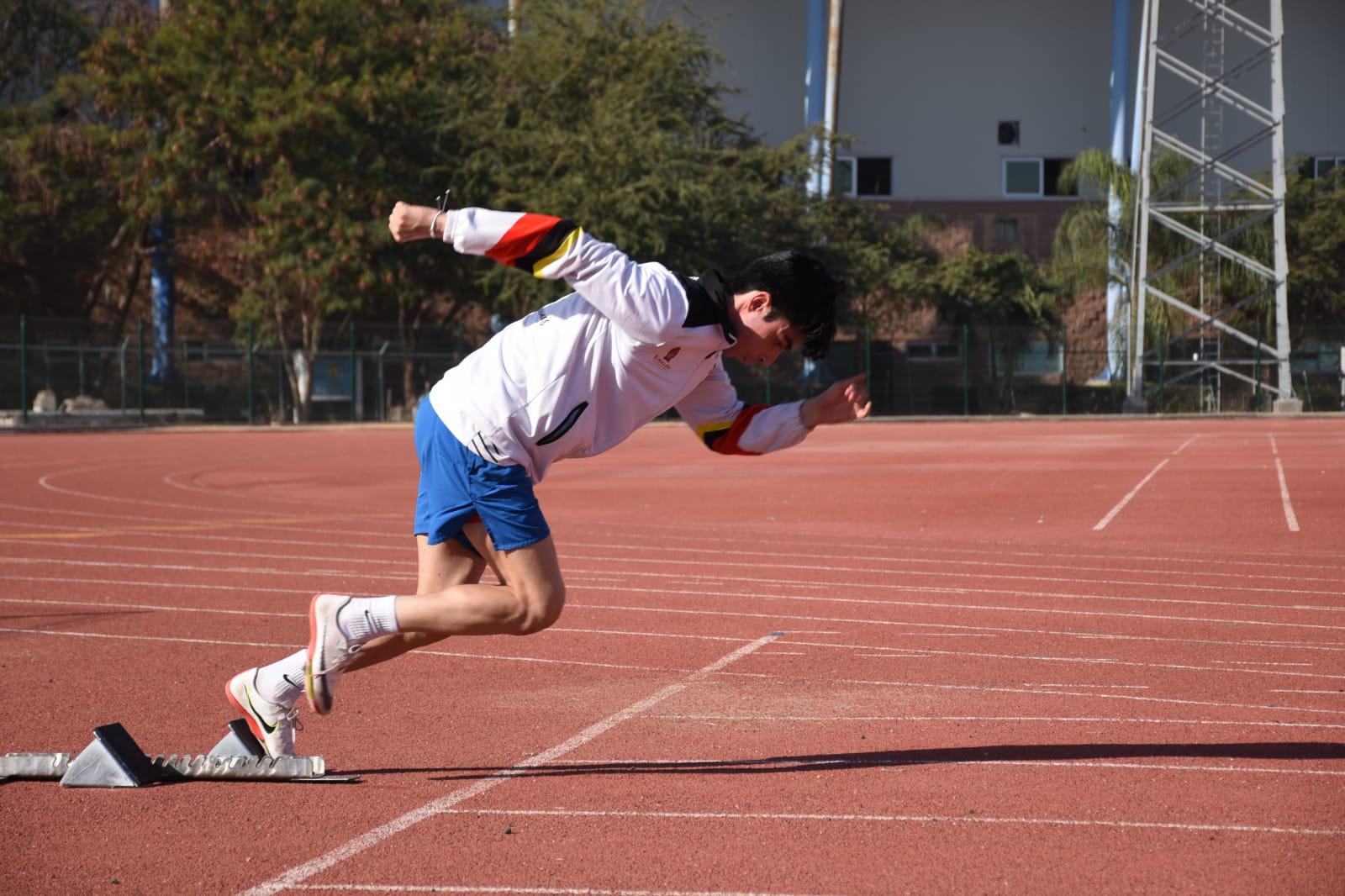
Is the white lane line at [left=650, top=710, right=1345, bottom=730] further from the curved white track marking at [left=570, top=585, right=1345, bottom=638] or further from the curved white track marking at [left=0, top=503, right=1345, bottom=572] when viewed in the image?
the curved white track marking at [left=0, top=503, right=1345, bottom=572]

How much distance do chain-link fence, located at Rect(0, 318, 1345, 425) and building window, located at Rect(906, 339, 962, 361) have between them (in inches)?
1.5

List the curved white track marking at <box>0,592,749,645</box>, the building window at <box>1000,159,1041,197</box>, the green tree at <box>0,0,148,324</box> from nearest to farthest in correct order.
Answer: the curved white track marking at <box>0,592,749,645</box> < the green tree at <box>0,0,148,324</box> < the building window at <box>1000,159,1041,197</box>

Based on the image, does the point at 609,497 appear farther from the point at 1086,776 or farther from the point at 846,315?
the point at 846,315

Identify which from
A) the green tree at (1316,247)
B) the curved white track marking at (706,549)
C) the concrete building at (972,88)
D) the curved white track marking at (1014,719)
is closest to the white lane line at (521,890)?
the curved white track marking at (1014,719)

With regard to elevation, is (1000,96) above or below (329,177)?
above

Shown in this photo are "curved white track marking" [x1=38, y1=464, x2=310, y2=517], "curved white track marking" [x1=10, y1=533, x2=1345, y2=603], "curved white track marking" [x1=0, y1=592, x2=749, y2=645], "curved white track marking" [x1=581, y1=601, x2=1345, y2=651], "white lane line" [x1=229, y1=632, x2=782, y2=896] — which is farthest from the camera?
"curved white track marking" [x1=38, y1=464, x2=310, y2=517]

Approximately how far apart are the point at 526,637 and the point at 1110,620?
3.08 m

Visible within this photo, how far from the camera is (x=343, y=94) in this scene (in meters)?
35.5

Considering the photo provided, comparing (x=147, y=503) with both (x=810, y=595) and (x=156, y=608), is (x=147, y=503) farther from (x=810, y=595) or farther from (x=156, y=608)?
(x=810, y=595)

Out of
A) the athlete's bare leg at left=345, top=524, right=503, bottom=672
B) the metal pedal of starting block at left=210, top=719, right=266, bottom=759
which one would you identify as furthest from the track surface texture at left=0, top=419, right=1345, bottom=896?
the athlete's bare leg at left=345, top=524, right=503, bottom=672

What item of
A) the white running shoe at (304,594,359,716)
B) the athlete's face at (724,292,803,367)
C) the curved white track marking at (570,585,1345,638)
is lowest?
the curved white track marking at (570,585,1345,638)

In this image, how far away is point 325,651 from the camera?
4.43 m

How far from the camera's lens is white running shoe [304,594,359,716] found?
14.5ft

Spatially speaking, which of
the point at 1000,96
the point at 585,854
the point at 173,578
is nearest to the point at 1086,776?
the point at 585,854
